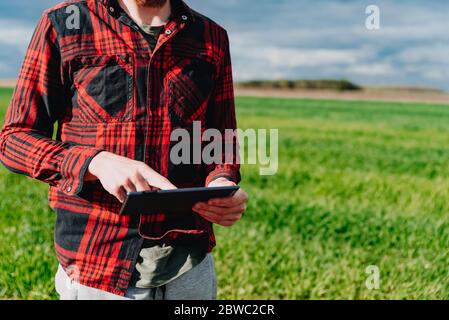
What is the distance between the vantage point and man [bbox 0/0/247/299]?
176 cm

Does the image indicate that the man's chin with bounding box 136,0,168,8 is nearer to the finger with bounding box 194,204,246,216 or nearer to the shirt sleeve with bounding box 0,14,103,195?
the shirt sleeve with bounding box 0,14,103,195

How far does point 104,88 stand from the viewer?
71.4 inches

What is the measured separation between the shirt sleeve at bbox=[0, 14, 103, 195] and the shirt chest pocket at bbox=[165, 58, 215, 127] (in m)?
0.33

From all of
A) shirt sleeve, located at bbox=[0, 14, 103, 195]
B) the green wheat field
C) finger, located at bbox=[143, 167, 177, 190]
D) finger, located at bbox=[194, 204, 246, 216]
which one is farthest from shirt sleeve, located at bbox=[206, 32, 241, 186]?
the green wheat field

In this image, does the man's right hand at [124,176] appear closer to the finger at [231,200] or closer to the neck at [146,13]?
the finger at [231,200]

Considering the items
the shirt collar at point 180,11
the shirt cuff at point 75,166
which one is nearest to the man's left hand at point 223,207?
the shirt cuff at point 75,166

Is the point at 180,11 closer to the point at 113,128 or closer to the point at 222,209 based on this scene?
the point at 113,128

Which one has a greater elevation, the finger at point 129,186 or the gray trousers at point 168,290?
the finger at point 129,186

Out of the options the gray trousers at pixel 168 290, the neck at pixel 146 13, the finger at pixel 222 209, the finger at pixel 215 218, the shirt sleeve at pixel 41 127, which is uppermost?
the neck at pixel 146 13

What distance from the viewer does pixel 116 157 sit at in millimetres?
1646

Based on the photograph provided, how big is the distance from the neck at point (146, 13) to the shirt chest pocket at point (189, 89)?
17 cm

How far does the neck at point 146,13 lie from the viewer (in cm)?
185

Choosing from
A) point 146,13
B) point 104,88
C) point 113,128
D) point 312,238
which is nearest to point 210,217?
point 113,128

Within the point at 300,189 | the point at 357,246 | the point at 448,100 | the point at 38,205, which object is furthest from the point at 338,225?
the point at 448,100
